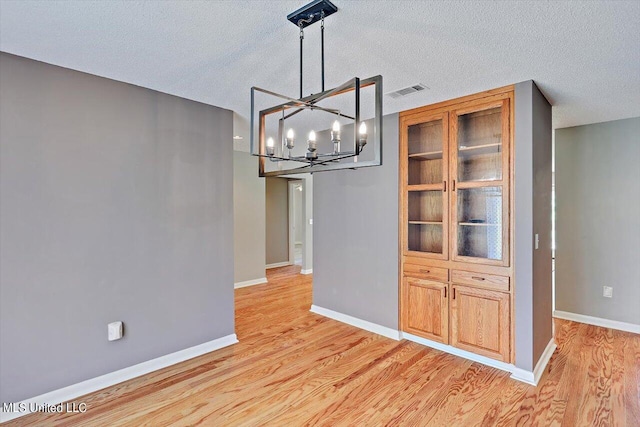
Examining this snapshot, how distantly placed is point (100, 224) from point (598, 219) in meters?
5.09

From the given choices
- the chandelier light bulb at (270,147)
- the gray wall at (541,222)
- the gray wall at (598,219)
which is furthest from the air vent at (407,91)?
the gray wall at (598,219)

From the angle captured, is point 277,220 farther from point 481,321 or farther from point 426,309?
point 481,321

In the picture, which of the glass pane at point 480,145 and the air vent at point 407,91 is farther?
the glass pane at point 480,145

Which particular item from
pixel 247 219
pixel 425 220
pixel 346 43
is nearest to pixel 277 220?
pixel 247 219

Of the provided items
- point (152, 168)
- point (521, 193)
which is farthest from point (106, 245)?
point (521, 193)

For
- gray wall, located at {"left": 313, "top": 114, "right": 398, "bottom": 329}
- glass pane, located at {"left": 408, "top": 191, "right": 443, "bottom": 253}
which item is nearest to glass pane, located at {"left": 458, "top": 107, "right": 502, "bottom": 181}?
glass pane, located at {"left": 408, "top": 191, "right": 443, "bottom": 253}

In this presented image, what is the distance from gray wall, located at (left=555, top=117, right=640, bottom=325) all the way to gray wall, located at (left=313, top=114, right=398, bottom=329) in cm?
228

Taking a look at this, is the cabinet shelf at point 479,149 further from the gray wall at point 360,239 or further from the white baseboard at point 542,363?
the white baseboard at point 542,363

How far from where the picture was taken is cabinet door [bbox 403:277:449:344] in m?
3.22

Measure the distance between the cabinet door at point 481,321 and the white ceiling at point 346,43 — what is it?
5.85ft

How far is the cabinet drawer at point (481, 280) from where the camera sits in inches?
112

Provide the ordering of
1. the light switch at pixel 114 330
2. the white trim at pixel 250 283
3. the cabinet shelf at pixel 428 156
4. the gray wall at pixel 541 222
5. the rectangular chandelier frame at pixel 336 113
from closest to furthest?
1. the rectangular chandelier frame at pixel 336 113
2. the light switch at pixel 114 330
3. the gray wall at pixel 541 222
4. the cabinet shelf at pixel 428 156
5. the white trim at pixel 250 283

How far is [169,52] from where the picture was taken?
221 centimetres

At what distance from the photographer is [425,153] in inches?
133
